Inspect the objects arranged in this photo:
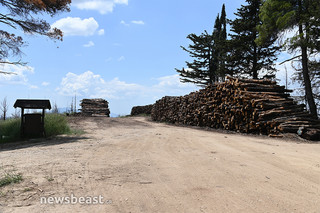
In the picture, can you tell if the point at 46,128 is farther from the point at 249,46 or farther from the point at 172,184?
the point at 249,46

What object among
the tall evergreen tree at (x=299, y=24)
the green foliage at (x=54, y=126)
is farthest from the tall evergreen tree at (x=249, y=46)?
the green foliage at (x=54, y=126)

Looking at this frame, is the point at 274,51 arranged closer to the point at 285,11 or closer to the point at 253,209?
the point at 285,11

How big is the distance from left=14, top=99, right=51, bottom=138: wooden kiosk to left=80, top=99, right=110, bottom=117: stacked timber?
17279mm

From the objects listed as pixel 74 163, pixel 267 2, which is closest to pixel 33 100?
pixel 74 163

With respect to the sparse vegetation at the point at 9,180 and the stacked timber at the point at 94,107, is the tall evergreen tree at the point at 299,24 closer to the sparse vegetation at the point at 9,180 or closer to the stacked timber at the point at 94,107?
the sparse vegetation at the point at 9,180

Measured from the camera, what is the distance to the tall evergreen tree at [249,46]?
1975 cm

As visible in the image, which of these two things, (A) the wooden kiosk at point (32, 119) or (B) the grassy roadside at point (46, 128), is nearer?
(A) the wooden kiosk at point (32, 119)

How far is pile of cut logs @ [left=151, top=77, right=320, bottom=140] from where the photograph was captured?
29.8ft

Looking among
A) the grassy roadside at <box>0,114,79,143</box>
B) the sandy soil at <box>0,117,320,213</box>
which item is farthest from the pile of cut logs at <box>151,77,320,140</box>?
the grassy roadside at <box>0,114,79,143</box>

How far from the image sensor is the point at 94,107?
2855 cm

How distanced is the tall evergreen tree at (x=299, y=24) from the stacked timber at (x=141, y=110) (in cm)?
2365

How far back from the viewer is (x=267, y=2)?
508 inches

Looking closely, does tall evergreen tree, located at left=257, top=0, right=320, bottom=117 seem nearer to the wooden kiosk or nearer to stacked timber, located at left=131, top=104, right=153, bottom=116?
the wooden kiosk

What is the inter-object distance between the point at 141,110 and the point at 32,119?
27870 mm
